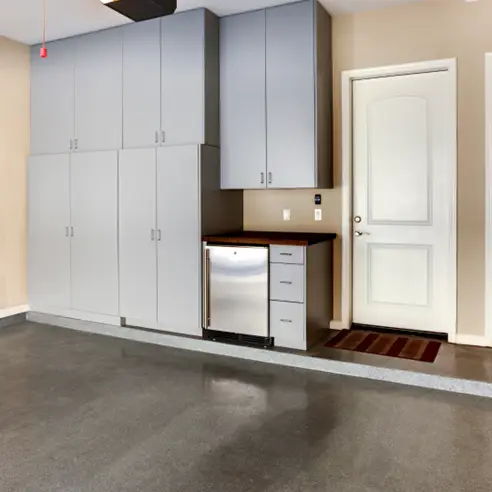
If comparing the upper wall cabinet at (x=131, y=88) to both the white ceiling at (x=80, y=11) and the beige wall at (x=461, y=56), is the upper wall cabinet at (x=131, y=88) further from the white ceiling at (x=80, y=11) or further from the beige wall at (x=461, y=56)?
the beige wall at (x=461, y=56)

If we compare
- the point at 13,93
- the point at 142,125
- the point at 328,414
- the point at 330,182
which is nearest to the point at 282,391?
the point at 328,414

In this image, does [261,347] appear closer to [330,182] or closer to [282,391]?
[282,391]

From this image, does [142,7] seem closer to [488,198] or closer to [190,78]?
[190,78]

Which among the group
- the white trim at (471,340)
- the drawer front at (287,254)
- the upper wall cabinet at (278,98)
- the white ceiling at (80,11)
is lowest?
the white trim at (471,340)

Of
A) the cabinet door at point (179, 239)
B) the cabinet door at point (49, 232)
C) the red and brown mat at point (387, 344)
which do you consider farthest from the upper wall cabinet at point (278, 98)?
the cabinet door at point (49, 232)

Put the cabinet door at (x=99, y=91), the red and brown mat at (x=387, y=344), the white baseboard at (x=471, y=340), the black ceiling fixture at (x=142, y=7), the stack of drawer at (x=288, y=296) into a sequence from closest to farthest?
the black ceiling fixture at (x=142, y=7), the red and brown mat at (x=387, y=344), the stack of drawer at (x=288, y=296), the white baseboard at (x=471, y=340), the cabinet door at (x=99, y=91)

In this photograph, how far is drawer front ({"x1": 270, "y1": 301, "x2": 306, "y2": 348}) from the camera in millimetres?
3818

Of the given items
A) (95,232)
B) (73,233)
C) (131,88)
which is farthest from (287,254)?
(73,233)

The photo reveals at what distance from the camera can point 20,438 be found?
260 cm

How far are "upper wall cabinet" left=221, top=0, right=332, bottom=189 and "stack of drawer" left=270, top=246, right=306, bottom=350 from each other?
63cm

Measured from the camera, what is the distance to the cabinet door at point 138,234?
442 cm

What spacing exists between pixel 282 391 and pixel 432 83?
2757mm

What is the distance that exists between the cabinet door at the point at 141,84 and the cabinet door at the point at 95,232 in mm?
329

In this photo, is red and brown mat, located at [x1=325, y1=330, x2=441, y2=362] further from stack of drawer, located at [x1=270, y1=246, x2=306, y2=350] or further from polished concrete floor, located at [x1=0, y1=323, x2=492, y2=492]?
polished concrete floor, located at [x1=0, y1=323, x2=492, y2=492]
